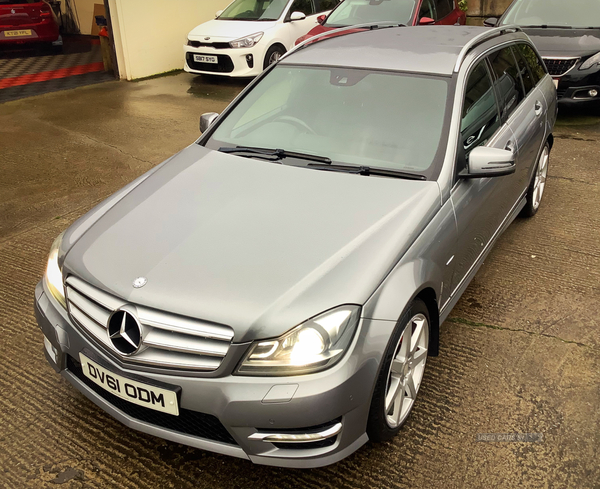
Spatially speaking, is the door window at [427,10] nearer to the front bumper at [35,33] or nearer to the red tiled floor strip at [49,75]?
the red tiled floor strip at [49,75]

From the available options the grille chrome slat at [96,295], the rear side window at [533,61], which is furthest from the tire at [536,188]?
the grille chrome slat at [96,295]

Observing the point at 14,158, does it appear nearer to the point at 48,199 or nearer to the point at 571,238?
the point at 48,199

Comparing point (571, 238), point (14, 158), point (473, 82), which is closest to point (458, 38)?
point (473, 82)

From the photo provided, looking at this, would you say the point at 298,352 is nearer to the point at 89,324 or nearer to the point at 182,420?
the point at 182,420

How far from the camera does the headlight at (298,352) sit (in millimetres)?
2207

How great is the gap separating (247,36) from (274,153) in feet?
23.4

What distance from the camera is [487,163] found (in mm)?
3053

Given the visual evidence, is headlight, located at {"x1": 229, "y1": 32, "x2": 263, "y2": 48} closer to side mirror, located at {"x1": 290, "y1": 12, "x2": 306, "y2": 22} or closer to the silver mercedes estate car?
side mirror, located at {"x1": 290, "y1": 12, "x2": 306, "y2": 22}

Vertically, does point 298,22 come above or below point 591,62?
below

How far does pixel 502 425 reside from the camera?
2.87 m

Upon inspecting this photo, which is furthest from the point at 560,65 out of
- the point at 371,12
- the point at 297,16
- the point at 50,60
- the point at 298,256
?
the point at 50,60

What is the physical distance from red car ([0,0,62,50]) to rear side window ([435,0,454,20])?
8.23 metres

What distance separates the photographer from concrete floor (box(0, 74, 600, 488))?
8.57 ft

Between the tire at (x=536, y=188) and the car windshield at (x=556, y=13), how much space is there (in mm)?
3969
